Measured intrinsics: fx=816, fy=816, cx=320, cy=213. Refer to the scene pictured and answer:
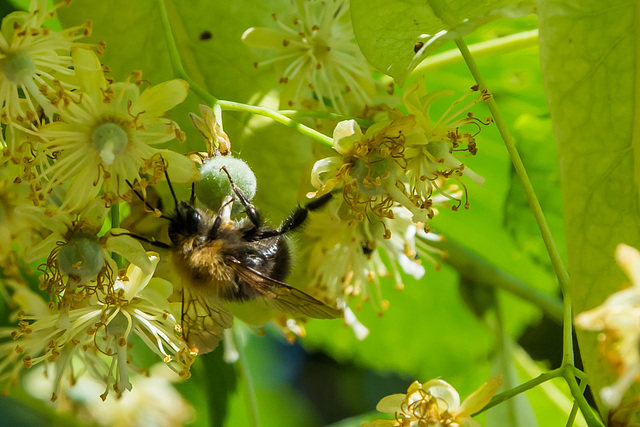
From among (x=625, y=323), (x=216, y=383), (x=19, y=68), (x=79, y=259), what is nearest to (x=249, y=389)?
(x=216, y=383)

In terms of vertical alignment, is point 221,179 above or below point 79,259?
above

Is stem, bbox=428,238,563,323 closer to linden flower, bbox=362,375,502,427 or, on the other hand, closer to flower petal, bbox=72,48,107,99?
linden flower, bbox=362,375,502,427

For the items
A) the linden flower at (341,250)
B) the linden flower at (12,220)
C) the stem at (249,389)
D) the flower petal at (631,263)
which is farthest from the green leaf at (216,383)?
the flower petal at (631,263)

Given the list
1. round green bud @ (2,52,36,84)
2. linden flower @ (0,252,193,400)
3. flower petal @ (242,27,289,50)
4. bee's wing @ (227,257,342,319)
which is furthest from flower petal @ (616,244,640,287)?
round green bud @ (2,52,36,84)

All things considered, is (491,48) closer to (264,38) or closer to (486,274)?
(264,38)

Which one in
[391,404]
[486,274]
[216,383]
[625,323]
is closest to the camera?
[625,323]

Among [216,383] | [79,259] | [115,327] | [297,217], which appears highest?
[297,217]

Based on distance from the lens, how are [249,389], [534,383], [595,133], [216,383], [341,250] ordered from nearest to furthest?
[595,133] < [534,383] < [341,250] < [249,389] < [216,383]
